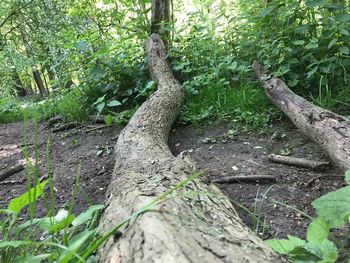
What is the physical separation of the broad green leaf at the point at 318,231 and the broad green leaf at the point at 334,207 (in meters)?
0.03

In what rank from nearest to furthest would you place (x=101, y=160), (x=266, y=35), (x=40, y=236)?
(x=40, y=236) → (x=101, y=160) → (x=266, y=35)

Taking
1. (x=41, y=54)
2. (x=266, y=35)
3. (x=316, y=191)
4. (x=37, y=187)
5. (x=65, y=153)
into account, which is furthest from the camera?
(x=41, y=54)

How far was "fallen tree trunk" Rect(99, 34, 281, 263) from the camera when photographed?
107 cm

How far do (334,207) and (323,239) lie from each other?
175 millimetres

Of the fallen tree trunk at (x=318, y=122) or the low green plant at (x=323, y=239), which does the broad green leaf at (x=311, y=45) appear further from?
the low green plant at (x=323, y=239)

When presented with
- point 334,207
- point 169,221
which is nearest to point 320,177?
point 334,207

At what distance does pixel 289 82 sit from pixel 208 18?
6.92ft

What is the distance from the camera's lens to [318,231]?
1246mm

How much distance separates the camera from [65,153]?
3588 mm

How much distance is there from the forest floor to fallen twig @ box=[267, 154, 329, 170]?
0.12 feet

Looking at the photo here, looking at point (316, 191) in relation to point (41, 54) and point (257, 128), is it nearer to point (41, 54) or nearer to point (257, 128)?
point (257, 128)

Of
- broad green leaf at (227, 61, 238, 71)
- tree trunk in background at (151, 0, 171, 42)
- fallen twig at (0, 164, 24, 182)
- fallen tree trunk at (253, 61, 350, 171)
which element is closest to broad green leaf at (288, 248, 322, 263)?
fallen tree trunk at (253, 61, 350, 171)

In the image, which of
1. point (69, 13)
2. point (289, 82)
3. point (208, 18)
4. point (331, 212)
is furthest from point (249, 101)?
point (69, 13)

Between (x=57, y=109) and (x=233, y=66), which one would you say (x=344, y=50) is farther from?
(x=57, y=109)
